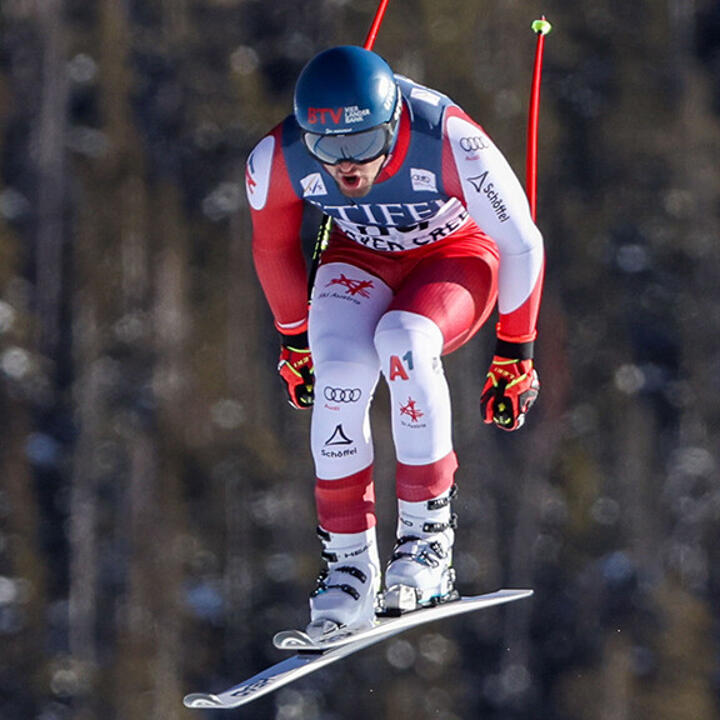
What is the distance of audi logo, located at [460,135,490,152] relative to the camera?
442cm

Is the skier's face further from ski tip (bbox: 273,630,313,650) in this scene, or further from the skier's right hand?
ski tip (bbox: 273,630,313,650)

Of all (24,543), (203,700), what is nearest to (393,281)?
(203,700)

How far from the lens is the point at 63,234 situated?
11961 millimetres

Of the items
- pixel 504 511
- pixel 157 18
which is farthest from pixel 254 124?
pixel 504 511

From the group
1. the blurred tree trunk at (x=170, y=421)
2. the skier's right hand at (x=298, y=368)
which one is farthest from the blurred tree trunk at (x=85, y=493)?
the skier's right hand at (x=298, y=368)

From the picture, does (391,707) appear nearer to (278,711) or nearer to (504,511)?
(278,711)

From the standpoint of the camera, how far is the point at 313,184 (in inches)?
179

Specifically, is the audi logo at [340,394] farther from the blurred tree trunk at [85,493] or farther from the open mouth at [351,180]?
the blurred tree trunk at [85,493]

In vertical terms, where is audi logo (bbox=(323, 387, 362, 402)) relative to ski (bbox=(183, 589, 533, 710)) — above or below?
above

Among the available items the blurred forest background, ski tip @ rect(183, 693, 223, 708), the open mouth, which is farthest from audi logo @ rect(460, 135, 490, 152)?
the blurred forest background

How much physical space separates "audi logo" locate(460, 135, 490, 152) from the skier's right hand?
0.89 m

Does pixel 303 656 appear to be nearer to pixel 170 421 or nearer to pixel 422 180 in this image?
pixel 422 180

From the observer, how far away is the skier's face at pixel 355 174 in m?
4.38

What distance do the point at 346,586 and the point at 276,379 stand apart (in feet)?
24.2
